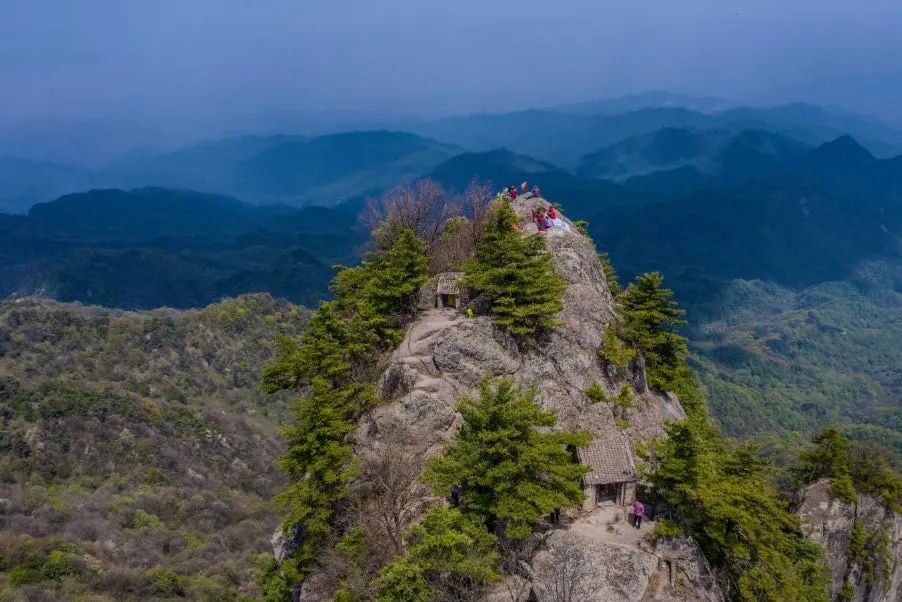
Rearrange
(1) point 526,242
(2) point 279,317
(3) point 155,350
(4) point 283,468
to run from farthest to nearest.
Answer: (2) point 279,317
(3) point 155,350
(1) point 526,242
(4) point 283,468

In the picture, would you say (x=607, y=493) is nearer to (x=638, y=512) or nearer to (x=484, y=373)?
(x=638, y=512)

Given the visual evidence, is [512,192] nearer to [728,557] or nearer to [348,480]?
[348,480]

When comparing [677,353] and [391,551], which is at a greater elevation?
[677,353]

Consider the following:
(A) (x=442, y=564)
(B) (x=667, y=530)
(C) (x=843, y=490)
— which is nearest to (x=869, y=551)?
(C) (x=843, y=490)

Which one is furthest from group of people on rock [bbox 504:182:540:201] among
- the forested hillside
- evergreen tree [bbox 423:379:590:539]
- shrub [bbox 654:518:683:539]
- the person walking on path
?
the forested hillside

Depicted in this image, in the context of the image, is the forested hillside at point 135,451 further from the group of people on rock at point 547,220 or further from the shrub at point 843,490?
the shrub at point 843,490

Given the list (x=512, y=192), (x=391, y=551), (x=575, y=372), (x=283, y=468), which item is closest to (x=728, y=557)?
(x=575, y=372)
